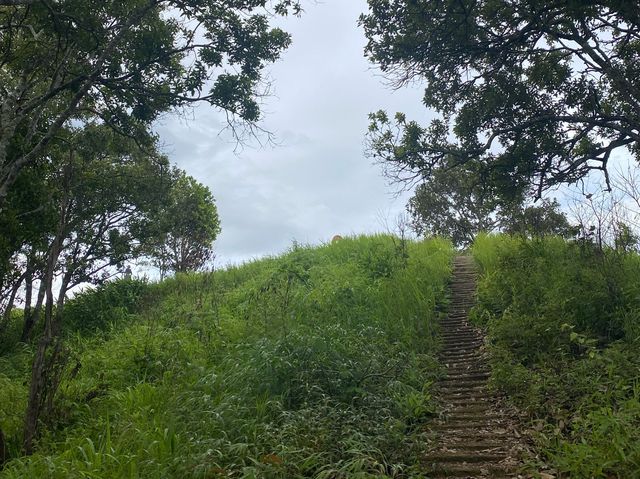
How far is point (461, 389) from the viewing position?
6926mm

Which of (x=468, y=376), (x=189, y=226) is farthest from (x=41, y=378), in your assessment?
(x=189, y=226)

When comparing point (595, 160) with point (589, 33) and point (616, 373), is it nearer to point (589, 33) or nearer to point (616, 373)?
point (589, 33)

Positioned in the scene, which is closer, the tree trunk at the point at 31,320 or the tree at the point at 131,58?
the tree at the point at 131,58

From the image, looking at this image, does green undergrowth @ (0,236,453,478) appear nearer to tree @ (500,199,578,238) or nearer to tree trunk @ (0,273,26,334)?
tree trunk @ (0,273,26,334)

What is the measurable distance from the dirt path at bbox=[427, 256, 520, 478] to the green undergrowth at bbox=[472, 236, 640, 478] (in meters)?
0.29

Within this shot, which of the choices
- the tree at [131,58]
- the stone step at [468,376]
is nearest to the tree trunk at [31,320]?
the tree at [131,58]

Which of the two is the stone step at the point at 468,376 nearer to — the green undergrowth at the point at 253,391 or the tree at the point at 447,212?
the green undergrowth at the point at 253,391

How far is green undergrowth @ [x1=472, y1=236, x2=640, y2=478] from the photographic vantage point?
455 cm

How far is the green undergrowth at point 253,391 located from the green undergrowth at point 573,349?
116 centimetres

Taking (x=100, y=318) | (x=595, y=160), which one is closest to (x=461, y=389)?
(x=595, y=160)

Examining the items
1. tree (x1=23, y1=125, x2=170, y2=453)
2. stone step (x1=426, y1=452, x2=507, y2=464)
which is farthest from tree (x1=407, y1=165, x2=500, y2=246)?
stone step (x1=426, y1=452, x2=507, y2=464)

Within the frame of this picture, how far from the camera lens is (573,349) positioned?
714cm

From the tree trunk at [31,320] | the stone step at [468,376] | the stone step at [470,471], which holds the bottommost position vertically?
the stone step at [470,471]

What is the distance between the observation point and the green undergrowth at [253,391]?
455 centimetres
